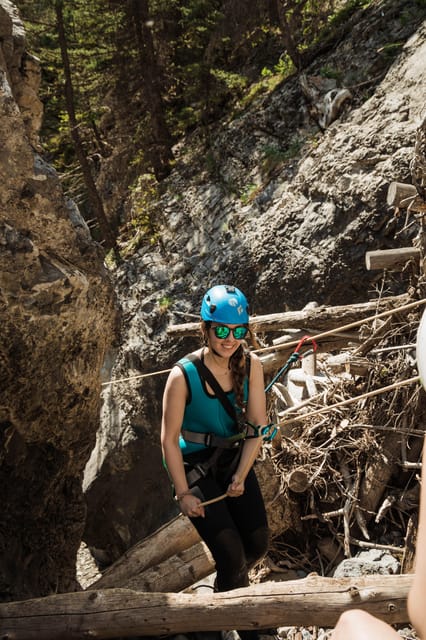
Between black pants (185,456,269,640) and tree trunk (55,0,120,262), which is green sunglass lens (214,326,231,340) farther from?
tree trunk (55,0,120,262)

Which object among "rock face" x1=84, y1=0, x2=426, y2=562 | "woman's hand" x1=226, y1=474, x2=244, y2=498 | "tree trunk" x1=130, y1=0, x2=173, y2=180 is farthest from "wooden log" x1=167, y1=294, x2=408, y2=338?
"tree trunk" x1=130, y1=0, x2=173, y2=180

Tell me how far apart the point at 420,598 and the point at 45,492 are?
4978 millimetres

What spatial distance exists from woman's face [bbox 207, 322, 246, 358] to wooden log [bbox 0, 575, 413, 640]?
1.47 meters

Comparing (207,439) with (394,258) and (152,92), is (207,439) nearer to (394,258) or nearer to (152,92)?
(394,258)

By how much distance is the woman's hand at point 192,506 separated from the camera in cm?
400

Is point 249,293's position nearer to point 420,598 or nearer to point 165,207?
point 165,207

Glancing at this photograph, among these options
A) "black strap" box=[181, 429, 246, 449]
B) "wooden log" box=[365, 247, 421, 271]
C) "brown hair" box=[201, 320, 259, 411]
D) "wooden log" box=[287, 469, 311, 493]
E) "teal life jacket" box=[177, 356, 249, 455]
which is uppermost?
"wooden log" box=[365, 247, 421, 271]

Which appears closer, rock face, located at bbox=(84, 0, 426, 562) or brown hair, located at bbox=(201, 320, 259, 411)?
brown hair, located at bbox=(201, 320, 259, 411)

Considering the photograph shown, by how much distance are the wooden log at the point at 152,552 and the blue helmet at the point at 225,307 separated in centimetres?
257

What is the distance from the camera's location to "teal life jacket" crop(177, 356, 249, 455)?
4.12m

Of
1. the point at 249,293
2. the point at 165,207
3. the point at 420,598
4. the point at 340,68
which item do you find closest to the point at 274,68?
the point at 340,68

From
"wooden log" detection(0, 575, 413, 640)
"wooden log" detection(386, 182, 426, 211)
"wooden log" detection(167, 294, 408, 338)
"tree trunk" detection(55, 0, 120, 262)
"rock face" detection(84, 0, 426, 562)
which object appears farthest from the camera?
"tree trunk" detection(55, 0, 120, 262)

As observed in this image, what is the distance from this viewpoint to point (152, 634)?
3859 millimetres

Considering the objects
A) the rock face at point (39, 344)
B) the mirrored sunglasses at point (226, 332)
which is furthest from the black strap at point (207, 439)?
the rock face at point (39, 344)
